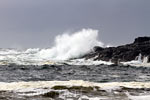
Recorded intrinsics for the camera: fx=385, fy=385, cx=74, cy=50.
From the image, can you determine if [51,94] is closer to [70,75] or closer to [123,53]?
[70,75]

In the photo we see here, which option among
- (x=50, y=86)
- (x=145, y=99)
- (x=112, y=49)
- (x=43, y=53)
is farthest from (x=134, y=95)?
(x=43, y=53)

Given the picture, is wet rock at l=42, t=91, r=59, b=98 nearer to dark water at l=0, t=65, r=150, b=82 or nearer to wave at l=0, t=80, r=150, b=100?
wave at l=0, t=80, r=150, b=100

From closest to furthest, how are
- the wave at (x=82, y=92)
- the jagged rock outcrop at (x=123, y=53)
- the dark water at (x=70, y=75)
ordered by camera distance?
the wave at (x=82, y=92)
the dark water at (x=70, y=75)
the jagged rock outcrop at (x=123, y=53)

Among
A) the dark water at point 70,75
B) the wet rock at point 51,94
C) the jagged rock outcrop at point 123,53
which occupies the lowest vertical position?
the wet rock at point 51,94

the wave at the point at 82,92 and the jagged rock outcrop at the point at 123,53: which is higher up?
the jagged rock outcrop at the point at 123,53

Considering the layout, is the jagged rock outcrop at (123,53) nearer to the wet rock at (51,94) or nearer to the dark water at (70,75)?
the dark water at (70,75)

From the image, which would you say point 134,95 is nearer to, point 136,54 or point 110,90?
point 110,90

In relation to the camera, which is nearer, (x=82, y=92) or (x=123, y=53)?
(x=82, y=92)

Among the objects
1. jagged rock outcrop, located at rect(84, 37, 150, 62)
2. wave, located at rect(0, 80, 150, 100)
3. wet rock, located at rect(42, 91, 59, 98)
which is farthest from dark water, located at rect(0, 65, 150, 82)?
jagged rock outcrop, located at rect(84, 37, 150, 62)

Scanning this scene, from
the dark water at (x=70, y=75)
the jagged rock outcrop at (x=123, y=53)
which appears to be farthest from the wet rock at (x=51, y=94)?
the jagged rock outcrop at (x=123, y=53)

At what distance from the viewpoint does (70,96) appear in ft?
48.4

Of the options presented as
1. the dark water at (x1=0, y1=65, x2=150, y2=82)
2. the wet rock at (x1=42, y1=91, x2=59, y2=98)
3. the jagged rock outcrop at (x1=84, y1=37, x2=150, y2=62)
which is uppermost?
the jagged rock outcrop at (x1=84, y1=37, x2=150, y2=62)

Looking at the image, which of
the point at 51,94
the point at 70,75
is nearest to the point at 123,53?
the point at 70,75

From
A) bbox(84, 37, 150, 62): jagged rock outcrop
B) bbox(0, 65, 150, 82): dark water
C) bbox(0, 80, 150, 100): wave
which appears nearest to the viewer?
bbox(0, 80, 150, 100): wave
